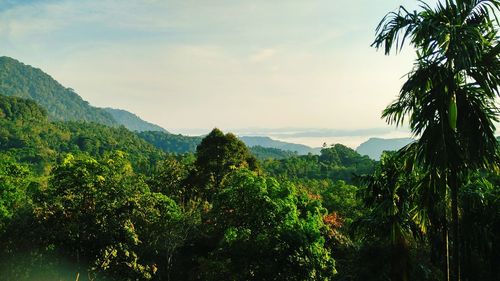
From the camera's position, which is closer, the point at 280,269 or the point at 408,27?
the point at 408,27

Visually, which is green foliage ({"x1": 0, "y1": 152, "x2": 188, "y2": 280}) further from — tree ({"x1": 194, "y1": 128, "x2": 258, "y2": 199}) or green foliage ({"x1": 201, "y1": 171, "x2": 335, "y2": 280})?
tree ({"x1": 194, "y1": 128, "x2": 258, "y2": 199})

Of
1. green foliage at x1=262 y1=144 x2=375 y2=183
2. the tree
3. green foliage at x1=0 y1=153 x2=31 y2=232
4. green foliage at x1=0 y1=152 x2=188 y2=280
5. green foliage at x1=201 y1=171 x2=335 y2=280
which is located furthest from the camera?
green foliage at x1=262 y1=144 x2=375 y2=183

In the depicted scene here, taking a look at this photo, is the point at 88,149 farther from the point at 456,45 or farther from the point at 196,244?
the point at 456,45

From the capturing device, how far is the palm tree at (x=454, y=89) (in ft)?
21.0

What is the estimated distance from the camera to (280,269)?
46.7 ft

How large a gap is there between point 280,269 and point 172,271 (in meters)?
9.40

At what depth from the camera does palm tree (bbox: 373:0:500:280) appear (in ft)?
21.0

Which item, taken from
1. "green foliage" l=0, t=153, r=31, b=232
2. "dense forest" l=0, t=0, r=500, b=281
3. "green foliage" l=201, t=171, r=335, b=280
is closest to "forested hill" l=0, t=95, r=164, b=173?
"green foliage" l=0, t=153, r=31, b=232

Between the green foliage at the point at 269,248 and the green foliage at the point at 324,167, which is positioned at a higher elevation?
the green foliage at the point at 269,248

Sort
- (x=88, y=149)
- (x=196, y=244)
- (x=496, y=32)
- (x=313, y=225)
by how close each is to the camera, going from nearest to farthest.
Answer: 1. (x=496, y=32)
2. (x=313, y=225)
3. (x=196, y=244)
4. (x=88, y=149)

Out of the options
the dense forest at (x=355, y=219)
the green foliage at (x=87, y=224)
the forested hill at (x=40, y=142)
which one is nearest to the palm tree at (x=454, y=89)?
the dense forest at (x=355, y=219)

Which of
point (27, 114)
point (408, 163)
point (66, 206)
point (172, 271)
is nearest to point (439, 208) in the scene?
point (408, 163)

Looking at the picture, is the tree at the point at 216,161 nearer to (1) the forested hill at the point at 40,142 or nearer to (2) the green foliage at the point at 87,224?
(2) the green foliage at the point at 87,224

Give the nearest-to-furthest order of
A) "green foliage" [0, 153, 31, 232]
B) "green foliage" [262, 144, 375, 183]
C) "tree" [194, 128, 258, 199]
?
1. "green foliage" [0, 153, 31, 232]
2. "tree" [194, 128, 258, 199]
3. "green foliage" [262, 144, 375, 183]
